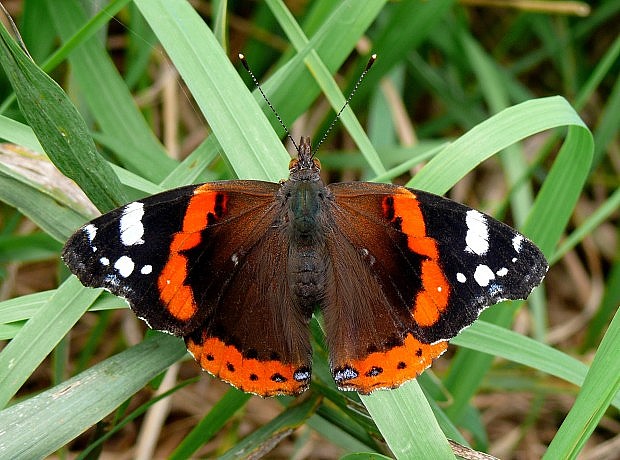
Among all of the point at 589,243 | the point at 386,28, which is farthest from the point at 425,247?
the point at 589,243

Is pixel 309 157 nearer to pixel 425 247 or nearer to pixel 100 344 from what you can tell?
pixel 425 247

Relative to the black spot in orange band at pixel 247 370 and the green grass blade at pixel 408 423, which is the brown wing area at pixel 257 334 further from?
the green grass blade at pixel 408 423

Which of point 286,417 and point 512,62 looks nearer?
point 286,417

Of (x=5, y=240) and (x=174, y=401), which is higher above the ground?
(x=5, y=240)

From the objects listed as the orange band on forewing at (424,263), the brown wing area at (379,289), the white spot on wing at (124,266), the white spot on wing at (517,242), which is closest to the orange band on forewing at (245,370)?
the brown wing area at (379,289)

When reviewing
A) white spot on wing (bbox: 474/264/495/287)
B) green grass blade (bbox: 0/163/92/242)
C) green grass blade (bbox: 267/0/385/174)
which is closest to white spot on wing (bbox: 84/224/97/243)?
green grass blade (bbox: 0/163/92/242)

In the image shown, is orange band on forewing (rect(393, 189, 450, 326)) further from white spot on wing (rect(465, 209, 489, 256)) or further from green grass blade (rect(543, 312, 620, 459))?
green grass blade (rect(543, 312, 620, 459))

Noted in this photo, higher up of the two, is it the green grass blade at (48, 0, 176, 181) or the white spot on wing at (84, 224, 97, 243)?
the green grass blade at (48, 0, 176, 181)
